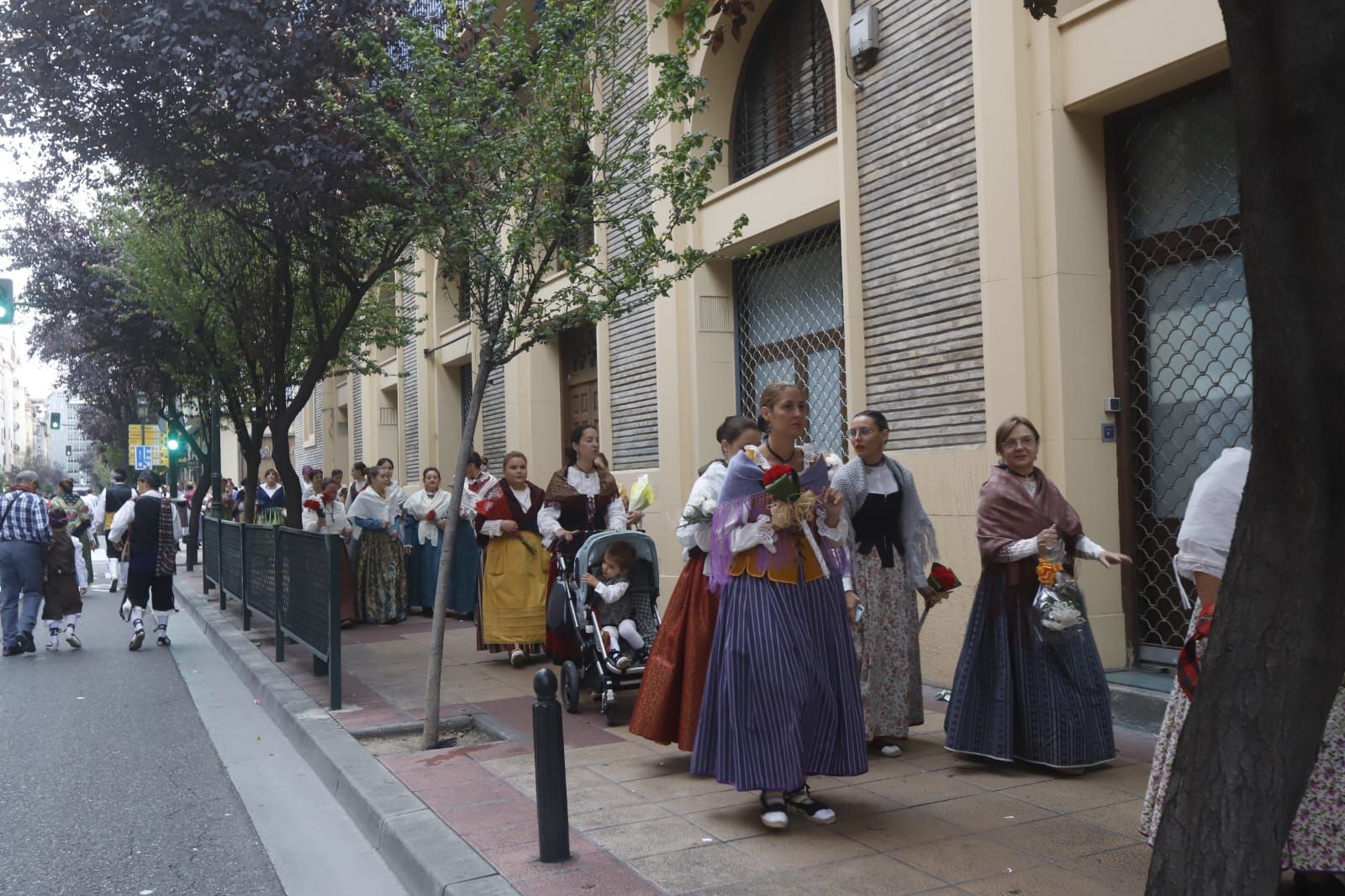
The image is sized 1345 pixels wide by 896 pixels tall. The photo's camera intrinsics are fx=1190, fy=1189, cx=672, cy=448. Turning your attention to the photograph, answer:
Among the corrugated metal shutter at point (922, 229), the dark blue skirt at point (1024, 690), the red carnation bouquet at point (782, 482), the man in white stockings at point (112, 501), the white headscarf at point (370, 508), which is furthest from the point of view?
the man in white stockings at point (112, 501)

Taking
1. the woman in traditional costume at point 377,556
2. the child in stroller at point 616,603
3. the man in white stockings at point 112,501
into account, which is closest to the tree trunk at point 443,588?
the child in stroller at point 616,603

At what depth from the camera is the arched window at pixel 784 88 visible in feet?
35.9

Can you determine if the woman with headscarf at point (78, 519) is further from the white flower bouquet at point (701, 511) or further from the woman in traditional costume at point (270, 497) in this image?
the white flower bouquet at point (701, 511)

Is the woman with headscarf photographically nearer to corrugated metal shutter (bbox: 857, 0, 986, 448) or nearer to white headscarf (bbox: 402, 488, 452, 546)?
white headscarf (bbox: 402, 488, 452, 546)

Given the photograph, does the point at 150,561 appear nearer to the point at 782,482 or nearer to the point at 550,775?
the point at 550,775

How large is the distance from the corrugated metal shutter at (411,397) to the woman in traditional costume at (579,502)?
13.7 metres

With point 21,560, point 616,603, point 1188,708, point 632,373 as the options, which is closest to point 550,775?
point 1188,708

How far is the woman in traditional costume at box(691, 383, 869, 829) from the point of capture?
504 centimetres

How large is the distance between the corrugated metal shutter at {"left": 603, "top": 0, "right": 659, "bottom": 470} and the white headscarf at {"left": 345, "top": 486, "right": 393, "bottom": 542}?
2.73m

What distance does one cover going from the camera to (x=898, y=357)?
9148 mm

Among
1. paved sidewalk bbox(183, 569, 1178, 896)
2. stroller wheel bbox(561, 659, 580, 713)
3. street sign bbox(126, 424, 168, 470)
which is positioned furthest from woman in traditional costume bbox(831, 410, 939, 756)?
street sign bbox(126, 424, 168, 470)

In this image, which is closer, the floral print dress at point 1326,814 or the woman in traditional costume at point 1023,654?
the floral print dress at point 1326,814

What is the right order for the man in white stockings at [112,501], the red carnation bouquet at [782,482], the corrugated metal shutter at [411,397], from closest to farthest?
the red carnation bouquet at [782,482]
the man in white stockings at [112,501]
the corrugated metal shutter at [411,397]

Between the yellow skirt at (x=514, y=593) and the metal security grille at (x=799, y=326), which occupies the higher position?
the metal security grille at (x=799, y=326)
